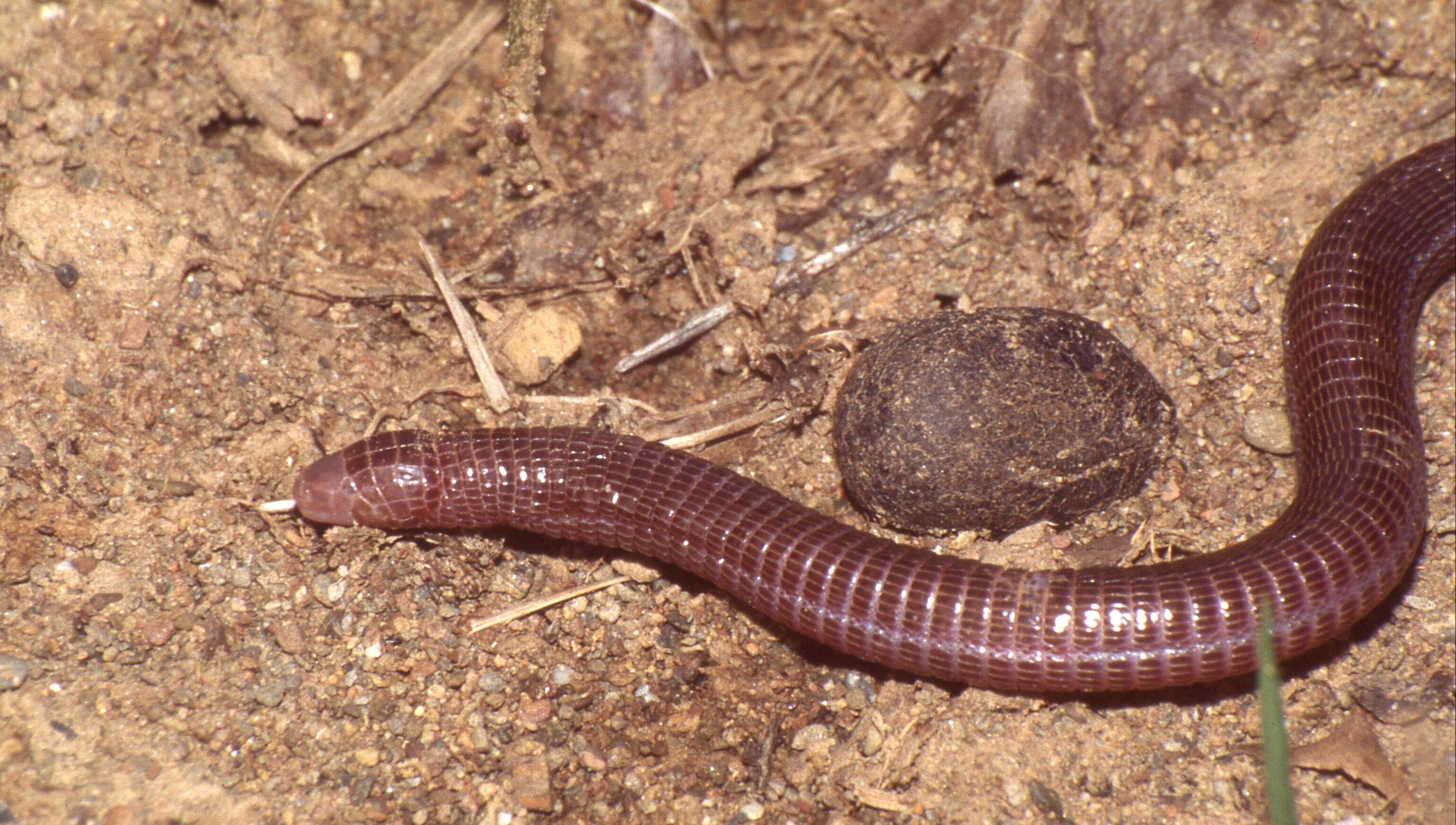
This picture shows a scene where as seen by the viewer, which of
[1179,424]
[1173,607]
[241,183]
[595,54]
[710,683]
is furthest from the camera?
[595,54]

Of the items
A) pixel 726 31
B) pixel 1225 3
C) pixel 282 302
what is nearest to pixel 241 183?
pixel 282 302

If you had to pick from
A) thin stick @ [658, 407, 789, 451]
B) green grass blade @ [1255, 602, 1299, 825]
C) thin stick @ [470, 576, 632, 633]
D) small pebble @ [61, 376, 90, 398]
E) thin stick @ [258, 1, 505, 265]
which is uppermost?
thin stick @ [258, 1, 505, 265]

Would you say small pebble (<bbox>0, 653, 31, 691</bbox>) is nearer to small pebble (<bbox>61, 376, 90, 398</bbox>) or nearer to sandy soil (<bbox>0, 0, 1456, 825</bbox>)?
sandy soil (<bbox>0, 0, 1456, 825</bbox>)

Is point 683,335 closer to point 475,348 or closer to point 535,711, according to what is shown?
point 475,348

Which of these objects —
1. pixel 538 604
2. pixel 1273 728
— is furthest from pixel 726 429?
pixel 1273 728

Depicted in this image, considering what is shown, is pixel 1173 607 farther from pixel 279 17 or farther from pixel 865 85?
pixel 279 17

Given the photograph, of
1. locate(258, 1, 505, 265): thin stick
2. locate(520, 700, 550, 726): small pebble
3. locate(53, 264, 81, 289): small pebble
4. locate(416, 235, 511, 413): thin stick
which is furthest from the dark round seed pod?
locate(53, 264, 81, 289): small pebble

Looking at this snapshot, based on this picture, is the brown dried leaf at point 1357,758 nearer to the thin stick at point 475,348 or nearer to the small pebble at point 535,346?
the small pebble at point 535,346
